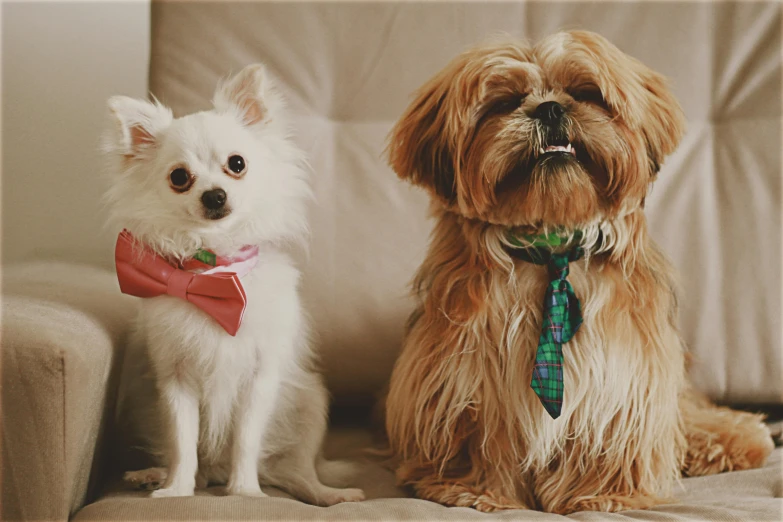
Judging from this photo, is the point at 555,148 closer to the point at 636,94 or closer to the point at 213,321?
the point at 636,94

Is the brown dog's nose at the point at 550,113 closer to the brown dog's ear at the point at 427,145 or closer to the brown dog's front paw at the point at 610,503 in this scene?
the brown dog's ear at the point at 427,145

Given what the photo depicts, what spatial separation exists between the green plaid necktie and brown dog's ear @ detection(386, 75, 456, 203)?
18cm

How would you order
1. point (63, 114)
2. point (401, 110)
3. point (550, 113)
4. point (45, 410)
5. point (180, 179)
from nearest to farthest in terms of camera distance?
point (45, 410)
point (550, 113)
point (180, 179)
point (401, 110)
point (63, 114)

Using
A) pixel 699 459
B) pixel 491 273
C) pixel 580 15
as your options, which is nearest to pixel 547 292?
pixel 491 273

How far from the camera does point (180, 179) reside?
4.04 feet

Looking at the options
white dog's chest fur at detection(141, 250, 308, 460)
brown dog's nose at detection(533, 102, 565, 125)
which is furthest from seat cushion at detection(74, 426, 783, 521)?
brown dog's nose at detection(533, 102, 565, 125)

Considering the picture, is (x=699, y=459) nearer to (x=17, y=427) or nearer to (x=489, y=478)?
(x=489, y=478)

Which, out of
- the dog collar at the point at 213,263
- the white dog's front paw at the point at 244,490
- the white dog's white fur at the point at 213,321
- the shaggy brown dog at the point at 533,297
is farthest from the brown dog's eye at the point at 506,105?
the white dog's front paw at the point at 244,490

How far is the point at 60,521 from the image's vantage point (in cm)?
105

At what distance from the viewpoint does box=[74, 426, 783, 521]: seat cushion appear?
3.49ft

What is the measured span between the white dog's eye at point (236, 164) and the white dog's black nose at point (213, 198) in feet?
0.24

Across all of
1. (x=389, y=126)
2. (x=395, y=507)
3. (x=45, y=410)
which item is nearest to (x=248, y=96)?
(x=389, y=126)

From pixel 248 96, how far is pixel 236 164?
0.58ft

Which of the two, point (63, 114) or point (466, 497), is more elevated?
point (63, 114)
